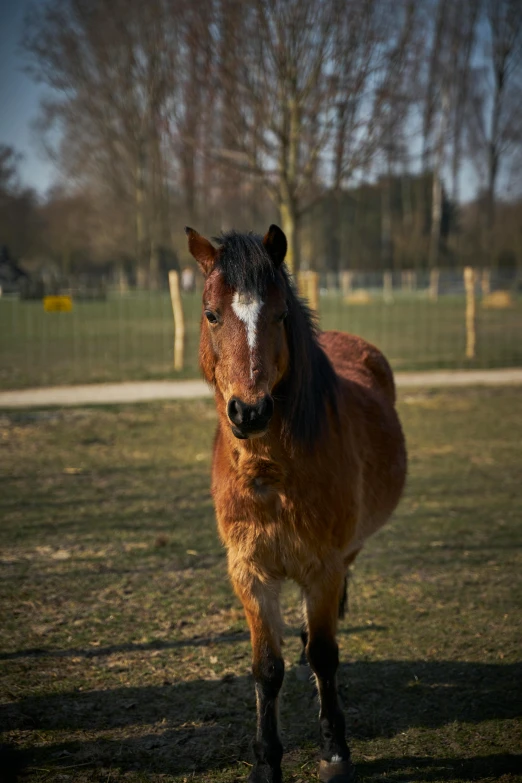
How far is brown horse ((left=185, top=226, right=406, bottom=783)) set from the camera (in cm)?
261

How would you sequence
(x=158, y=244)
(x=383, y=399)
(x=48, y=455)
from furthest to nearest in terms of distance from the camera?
1. (x=158, y=244)
2. (x=48, y=455)
3. (x=383, y=399)

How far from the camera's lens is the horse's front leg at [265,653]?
2.84 metres

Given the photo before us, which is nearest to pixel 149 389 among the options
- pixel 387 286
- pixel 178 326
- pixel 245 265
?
pixel 178 326

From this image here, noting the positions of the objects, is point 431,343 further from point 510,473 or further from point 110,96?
point 110,96

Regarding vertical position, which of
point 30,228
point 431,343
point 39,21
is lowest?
point 431,343

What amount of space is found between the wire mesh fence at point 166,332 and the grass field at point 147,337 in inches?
1.0

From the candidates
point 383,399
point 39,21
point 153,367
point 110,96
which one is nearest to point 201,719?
point 383,399

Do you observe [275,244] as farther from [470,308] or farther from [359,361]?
[470,308]

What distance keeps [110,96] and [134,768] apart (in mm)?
42274

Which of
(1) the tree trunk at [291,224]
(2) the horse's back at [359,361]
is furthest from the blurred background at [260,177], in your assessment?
(2) the horse's back at [359,361]

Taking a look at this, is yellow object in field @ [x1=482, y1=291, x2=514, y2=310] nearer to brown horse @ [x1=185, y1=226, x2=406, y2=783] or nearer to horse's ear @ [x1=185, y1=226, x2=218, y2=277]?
brown horse @ [x1=185, y1=226, x2=406, y2=783]

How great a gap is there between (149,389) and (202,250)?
10260mm

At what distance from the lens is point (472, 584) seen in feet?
15.5

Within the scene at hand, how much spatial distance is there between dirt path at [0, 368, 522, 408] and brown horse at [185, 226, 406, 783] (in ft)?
29.6
